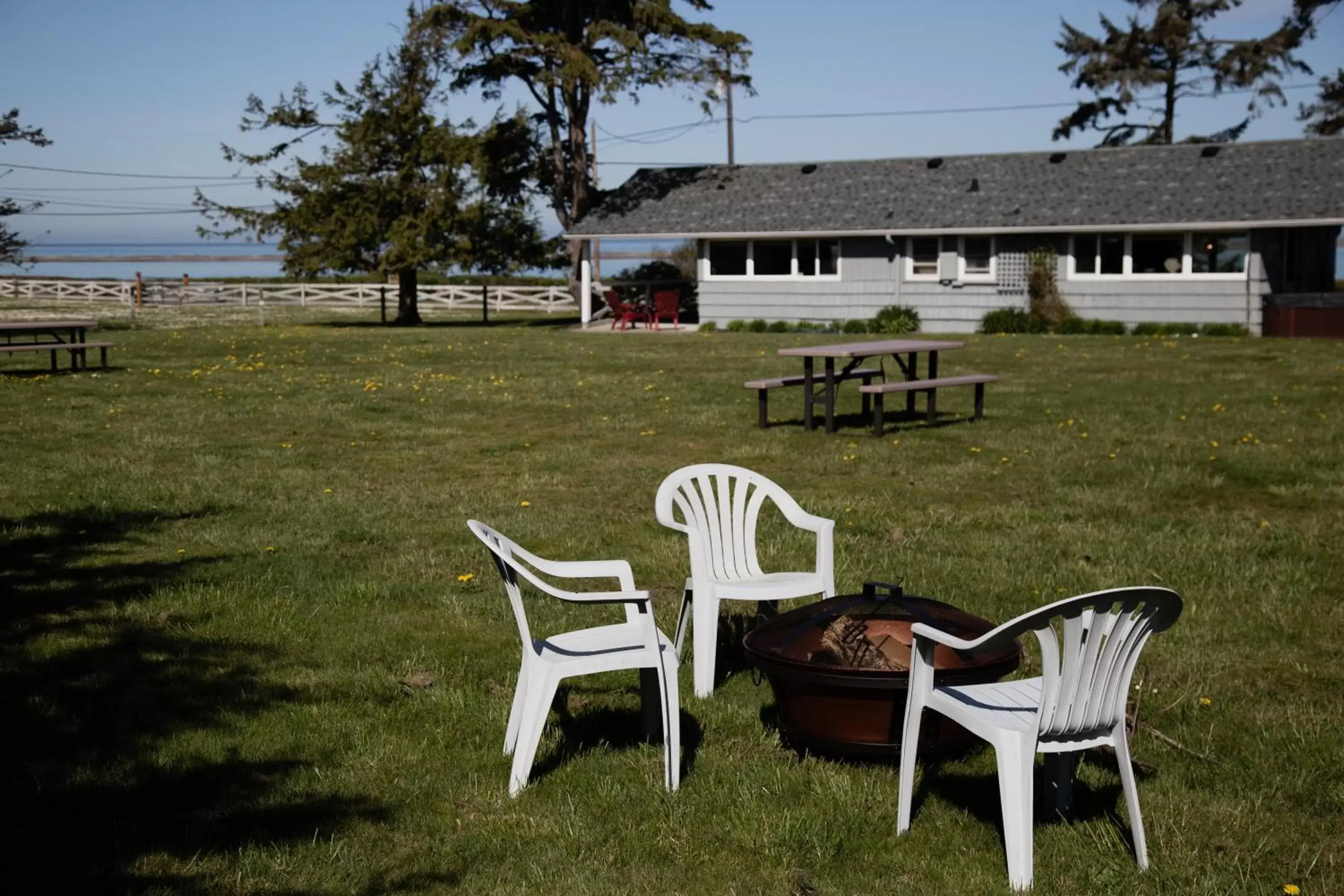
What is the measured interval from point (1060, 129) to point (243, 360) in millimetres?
35103

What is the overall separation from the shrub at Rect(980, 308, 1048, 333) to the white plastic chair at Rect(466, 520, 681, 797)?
2633 centimetres

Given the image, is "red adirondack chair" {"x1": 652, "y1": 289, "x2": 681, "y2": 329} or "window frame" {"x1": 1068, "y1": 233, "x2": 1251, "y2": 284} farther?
"red adirondack chair" {"x1": 652, "y1": 289, "x2": 681, "y2": 329}

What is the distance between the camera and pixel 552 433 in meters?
14.2

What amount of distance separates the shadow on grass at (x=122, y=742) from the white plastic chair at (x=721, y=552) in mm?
1722

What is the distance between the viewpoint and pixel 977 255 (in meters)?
31.8

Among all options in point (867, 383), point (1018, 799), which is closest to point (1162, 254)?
point (867, 383)

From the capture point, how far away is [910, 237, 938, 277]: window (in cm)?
3238

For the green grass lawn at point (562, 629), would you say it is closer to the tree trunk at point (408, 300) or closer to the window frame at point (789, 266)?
the window frame at point (789, 266)

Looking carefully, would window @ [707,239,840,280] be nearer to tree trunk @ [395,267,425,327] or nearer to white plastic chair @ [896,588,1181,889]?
tree trunk @ [395,267,425,327]

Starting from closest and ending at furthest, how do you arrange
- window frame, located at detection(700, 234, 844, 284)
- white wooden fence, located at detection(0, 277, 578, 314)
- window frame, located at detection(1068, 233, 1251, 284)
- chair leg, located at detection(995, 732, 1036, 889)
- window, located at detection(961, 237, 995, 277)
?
chair leg, located at detection(995, 732, 1036, 889) → window frame, located at detection(1068, 233, 1251, 284) → window, located at detection(961, 237, 995, 277) → window frame, located at detection(700, 234, 844, 284) → white wooden fence, located at detection(0, 277, 578, 314)

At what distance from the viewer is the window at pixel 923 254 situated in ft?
106

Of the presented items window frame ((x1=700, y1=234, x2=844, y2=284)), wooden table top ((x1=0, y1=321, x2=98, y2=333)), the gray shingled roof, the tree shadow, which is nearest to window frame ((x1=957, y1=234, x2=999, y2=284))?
the gray shingled roof

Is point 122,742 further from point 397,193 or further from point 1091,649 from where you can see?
point 397,193

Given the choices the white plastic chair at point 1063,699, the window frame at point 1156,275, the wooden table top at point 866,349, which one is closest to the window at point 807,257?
the window frame at point 1156,275
